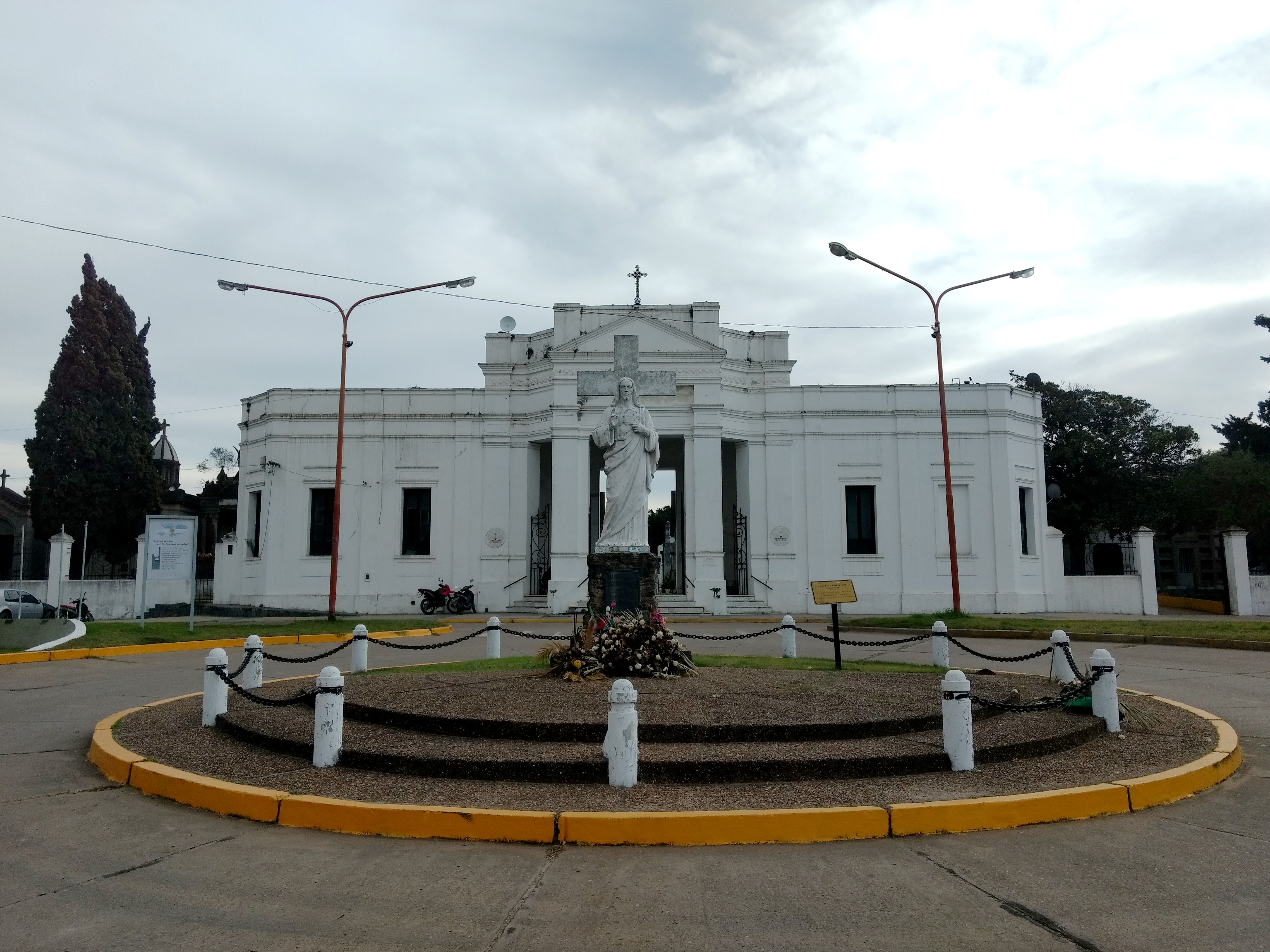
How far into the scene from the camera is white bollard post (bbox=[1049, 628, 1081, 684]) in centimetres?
955

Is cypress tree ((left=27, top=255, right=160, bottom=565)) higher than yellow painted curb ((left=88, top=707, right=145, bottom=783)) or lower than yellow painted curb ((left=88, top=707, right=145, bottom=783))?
higher

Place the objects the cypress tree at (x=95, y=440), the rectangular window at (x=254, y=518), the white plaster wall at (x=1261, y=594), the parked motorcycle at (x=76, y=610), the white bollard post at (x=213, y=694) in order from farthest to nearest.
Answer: the cypress tree at (x=95, y=440), the rectangular window at (x=254, y=518), the white plaster wall at (x=1261, y=594), the parked motorcycle at (x=76, y=610), the white bollard post at (x=213, y=694)

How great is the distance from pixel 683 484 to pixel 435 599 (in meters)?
8.83

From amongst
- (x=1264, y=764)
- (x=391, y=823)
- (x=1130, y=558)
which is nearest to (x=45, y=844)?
(x=391, y=823)

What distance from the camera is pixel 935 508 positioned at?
2733 cm

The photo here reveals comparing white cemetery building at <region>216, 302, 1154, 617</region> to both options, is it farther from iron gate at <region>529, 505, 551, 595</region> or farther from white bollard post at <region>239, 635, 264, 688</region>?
white bollard post at <region>239, 635, 264, 688</region>

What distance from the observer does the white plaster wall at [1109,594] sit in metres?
26.9

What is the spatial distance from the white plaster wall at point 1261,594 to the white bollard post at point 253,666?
2798 centimetres

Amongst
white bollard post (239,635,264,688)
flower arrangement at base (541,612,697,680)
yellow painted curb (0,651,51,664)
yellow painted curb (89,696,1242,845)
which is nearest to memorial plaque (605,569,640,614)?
flower arrangement at base (541,612,697,680)

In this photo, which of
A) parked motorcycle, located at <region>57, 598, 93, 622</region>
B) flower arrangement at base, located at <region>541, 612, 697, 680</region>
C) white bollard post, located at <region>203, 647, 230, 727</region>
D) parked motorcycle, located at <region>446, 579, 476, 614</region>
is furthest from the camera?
parked motorcycle, located at <region>446, 579, 476, 614</region>

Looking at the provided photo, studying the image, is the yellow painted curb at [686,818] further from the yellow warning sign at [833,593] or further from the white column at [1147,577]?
the white column at [1147,577]

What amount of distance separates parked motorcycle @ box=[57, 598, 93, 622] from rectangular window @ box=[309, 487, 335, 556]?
260 inches

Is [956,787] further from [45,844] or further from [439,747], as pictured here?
[45,844]

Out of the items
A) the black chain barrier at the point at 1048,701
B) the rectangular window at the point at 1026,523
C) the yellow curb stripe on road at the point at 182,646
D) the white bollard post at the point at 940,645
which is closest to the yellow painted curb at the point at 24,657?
the yellow curb stripe on road at the point at 182,646
